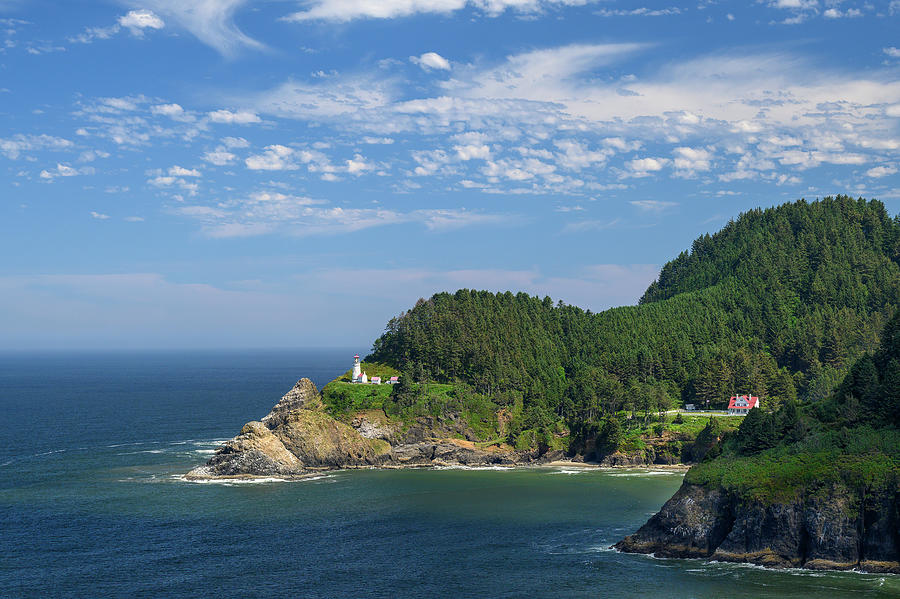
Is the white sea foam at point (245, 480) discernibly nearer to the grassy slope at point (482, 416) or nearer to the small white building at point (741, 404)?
the grassy slope at point (482, 416)

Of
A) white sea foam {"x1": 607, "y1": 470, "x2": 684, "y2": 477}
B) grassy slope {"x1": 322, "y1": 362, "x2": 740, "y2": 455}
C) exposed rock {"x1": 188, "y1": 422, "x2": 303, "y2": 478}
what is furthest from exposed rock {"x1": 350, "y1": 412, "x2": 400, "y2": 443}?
white sea foam {"x1": 607, "y1": 470, "x2": 684, "y2": 477}

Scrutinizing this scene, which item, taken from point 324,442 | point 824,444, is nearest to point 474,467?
point 324,442

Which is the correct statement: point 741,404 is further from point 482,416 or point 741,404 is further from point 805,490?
point 805,490

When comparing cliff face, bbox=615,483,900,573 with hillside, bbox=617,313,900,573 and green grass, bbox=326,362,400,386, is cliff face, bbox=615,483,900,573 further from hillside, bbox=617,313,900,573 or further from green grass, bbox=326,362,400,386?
green grass, bbox=326,362,400,386

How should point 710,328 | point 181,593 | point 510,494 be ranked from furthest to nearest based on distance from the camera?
point 710,328, point 510,494, point 181,593

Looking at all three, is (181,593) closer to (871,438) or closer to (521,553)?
(521,553)

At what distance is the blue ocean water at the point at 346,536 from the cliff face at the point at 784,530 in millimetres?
2534

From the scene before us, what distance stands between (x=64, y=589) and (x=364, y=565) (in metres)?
28.3

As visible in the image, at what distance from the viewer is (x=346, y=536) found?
3681 inches

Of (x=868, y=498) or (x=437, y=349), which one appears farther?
(x=437, y=349)

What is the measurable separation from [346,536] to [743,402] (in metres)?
97.0

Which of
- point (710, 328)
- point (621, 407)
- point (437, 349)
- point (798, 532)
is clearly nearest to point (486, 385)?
point (437, 349)

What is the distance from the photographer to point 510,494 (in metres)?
117

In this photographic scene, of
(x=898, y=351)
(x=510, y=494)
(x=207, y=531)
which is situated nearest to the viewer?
(x=898, y=351)
